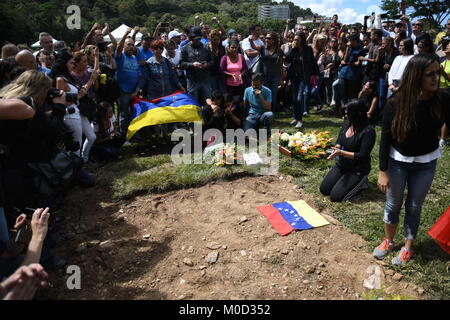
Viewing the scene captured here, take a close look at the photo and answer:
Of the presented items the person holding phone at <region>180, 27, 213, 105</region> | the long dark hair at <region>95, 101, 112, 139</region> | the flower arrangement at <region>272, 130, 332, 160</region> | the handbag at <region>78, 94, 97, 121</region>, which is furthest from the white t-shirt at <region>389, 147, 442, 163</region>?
the person holding phone at <region>180, 27, 213, 105</region>

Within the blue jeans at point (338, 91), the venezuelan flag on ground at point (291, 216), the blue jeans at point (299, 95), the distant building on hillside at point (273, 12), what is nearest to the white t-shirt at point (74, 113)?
the venezuelan flag on ground at point (291, 216)

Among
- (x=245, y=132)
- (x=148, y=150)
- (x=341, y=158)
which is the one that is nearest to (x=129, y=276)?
(x=341, y=158)

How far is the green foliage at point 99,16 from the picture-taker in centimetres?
4106

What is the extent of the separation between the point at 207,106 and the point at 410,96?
4.53m

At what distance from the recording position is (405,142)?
2.99m

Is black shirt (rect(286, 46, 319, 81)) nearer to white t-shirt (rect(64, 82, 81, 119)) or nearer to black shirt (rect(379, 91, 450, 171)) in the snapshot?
white t-shirt (rect(64, 82, 81, 119))

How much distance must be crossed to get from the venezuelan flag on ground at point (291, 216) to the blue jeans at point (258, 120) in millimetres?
2650

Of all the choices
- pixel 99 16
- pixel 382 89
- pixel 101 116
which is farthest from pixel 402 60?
pixel 99 16

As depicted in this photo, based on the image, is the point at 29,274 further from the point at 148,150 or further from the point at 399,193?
the point at 148,150

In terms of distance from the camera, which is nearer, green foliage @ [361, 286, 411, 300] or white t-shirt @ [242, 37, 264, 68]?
green foliage @ [361, 286, 411, 300]

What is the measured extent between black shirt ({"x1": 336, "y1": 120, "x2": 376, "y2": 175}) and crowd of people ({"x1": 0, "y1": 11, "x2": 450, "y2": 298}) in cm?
1

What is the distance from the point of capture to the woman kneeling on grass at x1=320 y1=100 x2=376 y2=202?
450cm

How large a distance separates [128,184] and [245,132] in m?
2.81

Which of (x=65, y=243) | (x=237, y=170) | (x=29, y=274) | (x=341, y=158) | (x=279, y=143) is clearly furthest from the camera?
(x=279, y=143)
